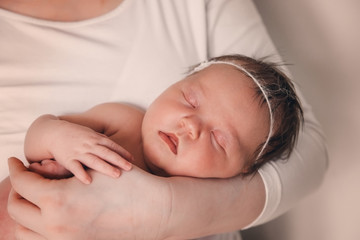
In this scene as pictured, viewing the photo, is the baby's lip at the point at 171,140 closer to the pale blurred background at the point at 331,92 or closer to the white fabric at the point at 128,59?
the white fabric at the point at 128,59

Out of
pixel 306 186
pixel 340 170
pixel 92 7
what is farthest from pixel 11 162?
pixel 340 170

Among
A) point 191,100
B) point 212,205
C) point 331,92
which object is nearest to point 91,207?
point 212,205

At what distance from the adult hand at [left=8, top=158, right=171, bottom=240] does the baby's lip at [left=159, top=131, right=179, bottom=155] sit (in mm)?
144

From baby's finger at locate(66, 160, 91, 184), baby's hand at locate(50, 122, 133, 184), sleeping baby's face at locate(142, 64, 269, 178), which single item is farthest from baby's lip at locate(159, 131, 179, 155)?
baby's finger at locate(66, 160, 91, 184)

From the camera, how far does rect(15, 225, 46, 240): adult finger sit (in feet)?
2.61

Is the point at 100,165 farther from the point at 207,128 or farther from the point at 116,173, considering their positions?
the point at 207,128

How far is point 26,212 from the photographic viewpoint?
30.5 inches

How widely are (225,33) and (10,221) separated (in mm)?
797

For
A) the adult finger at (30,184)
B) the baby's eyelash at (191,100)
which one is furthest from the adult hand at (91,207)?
the baby's eyelash at (191,100)

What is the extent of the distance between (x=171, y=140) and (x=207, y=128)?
0.09 metres

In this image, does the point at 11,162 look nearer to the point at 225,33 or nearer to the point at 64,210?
the point at 64,210

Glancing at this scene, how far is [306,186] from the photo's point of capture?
45.1 inches

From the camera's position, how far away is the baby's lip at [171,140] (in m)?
0.95

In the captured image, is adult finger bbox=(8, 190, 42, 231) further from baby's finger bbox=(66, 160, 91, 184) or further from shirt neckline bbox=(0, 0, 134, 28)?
shirt neckline bbox=(0, 0, 134, 28)
